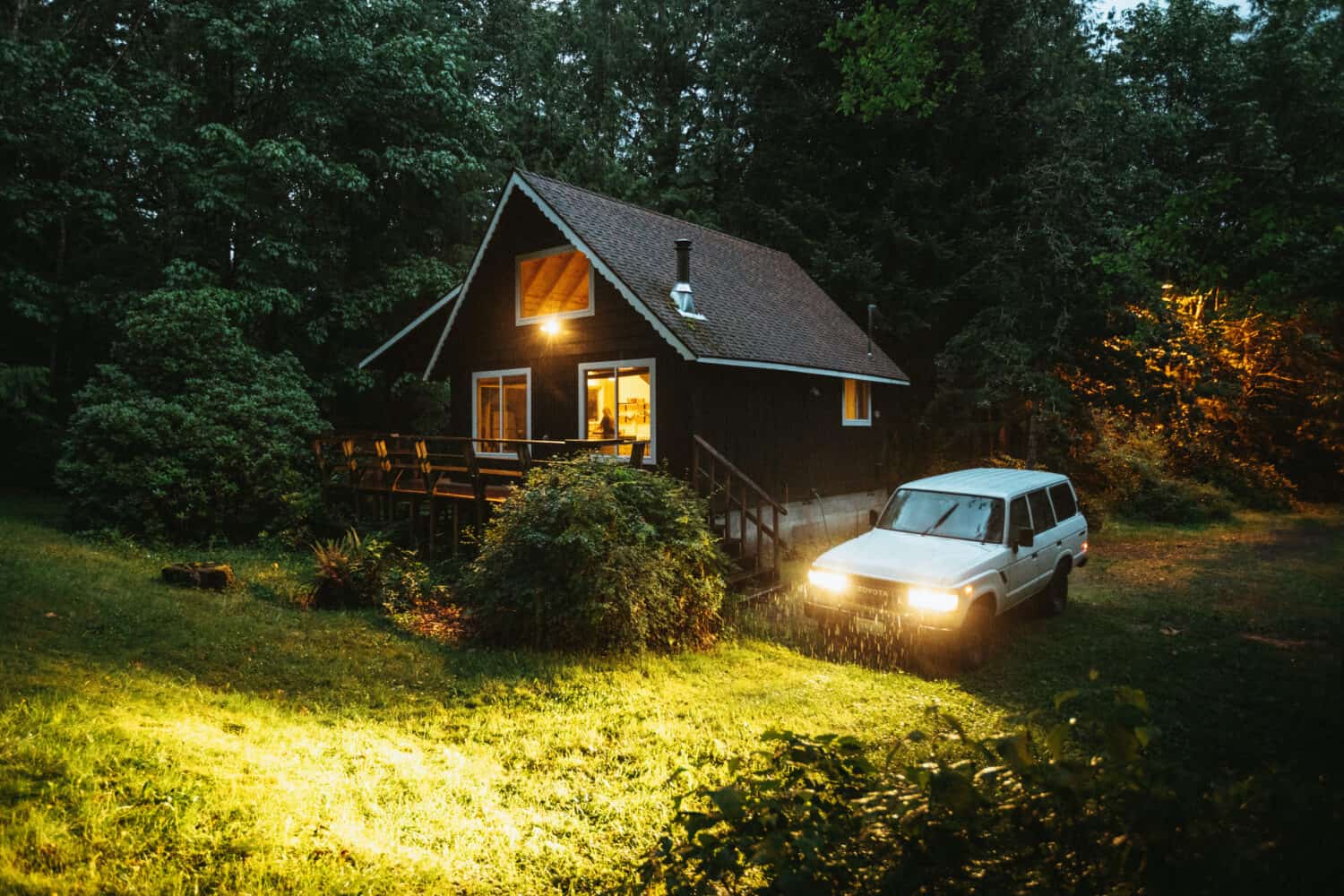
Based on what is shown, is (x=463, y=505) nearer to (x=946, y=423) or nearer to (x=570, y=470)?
(x=570, y=470)

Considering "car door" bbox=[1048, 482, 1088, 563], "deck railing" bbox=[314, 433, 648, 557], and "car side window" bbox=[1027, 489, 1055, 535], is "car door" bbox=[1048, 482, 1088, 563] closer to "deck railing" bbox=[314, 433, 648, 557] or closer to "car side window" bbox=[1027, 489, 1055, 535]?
"car side window" bbox=[1027, 489, 1055, 535]

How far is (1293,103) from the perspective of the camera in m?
27.1

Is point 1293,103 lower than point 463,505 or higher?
higher

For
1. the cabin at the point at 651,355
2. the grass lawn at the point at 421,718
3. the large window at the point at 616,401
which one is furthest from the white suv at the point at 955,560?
the large window at the point at 616,401

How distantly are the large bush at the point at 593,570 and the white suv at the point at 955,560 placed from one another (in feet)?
5.45

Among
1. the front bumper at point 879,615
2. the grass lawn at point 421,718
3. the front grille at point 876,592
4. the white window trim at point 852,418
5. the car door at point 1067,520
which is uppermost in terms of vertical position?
the white window trim at point 852,418

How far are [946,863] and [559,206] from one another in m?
14.1

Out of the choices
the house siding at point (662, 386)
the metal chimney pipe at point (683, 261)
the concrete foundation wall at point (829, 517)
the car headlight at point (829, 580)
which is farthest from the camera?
the concrete foundation wall at point (829, 517)

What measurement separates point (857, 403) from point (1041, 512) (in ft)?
32.7

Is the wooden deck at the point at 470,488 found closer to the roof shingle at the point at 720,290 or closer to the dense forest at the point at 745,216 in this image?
the dense forest at the point at 745,216

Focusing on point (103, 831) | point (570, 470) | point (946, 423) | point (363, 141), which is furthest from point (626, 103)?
point (103, 831)

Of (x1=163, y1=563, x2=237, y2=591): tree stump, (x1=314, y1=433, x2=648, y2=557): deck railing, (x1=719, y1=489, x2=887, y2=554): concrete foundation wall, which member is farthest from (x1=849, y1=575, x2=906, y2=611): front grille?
(x1=163, y1=563, x2=237, y2=591): tree stump

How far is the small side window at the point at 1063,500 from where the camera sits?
1062 cm

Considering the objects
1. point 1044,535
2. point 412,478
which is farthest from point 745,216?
point 1044,535
